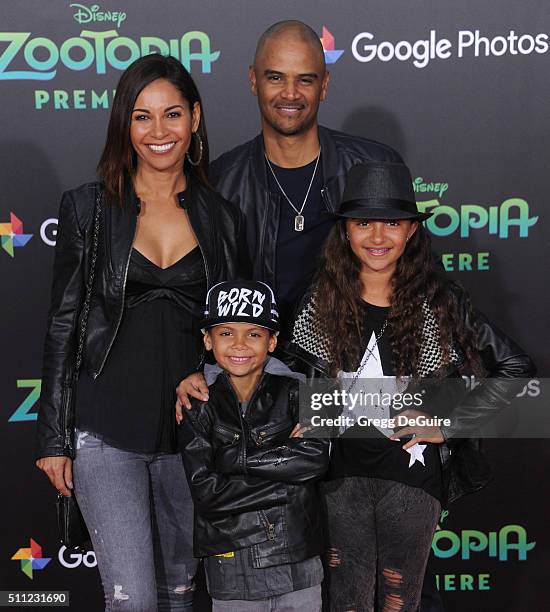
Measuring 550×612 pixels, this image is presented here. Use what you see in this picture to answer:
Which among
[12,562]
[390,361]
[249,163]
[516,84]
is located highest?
[516,84]

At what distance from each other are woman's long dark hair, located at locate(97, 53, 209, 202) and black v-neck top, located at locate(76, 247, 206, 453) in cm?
26

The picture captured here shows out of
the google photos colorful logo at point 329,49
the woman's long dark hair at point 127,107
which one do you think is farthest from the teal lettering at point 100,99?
the woman's long dark hair at point 127,107

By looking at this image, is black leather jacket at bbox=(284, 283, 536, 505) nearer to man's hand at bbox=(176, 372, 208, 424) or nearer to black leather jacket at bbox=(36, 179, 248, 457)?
man's hand at bbox=(176, 372, 208, 424)

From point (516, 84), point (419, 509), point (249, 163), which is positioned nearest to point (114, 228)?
point (249, 163)

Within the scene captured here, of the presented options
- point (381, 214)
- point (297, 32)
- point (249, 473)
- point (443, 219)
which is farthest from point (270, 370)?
point (443, 219)

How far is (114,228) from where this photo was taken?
2568 mm

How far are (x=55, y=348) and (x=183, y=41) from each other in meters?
1.64

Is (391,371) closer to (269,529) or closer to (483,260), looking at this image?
(269,529)

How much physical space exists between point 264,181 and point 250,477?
47.4 inches

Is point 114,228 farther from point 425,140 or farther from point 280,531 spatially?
point 425,140

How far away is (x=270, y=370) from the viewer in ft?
8.52

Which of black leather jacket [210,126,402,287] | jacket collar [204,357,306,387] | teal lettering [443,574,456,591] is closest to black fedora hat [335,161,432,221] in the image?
black leather jacket [210,126,402,287]

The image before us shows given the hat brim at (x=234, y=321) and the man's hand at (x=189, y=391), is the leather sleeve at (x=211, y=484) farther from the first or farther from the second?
the hat brim at (x=234, y=321)

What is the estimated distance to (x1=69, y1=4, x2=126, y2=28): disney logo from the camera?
141 inches
